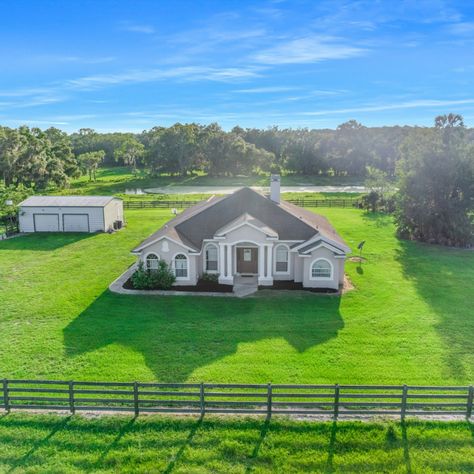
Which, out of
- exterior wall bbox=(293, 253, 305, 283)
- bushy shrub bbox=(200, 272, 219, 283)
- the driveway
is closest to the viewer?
exterior wall bbox=(293, 253, 305, 283)

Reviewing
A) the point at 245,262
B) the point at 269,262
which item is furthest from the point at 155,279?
the point at 269,262

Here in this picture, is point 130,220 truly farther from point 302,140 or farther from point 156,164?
point 302,140

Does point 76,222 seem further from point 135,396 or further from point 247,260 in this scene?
point 135,396

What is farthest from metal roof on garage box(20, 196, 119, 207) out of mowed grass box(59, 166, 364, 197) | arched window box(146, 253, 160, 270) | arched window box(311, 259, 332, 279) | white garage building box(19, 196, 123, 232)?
mowed grass box(59, 166, 364, 197)

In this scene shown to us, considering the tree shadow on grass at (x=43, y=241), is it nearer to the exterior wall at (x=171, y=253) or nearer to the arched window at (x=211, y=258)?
the exterior wall at (x=171, y=253)

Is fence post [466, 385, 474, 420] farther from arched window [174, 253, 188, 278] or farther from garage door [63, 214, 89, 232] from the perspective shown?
garage door [63, 214, 89, 232]

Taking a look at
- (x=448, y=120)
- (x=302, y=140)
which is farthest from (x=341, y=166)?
A: (x=448, y=120)
